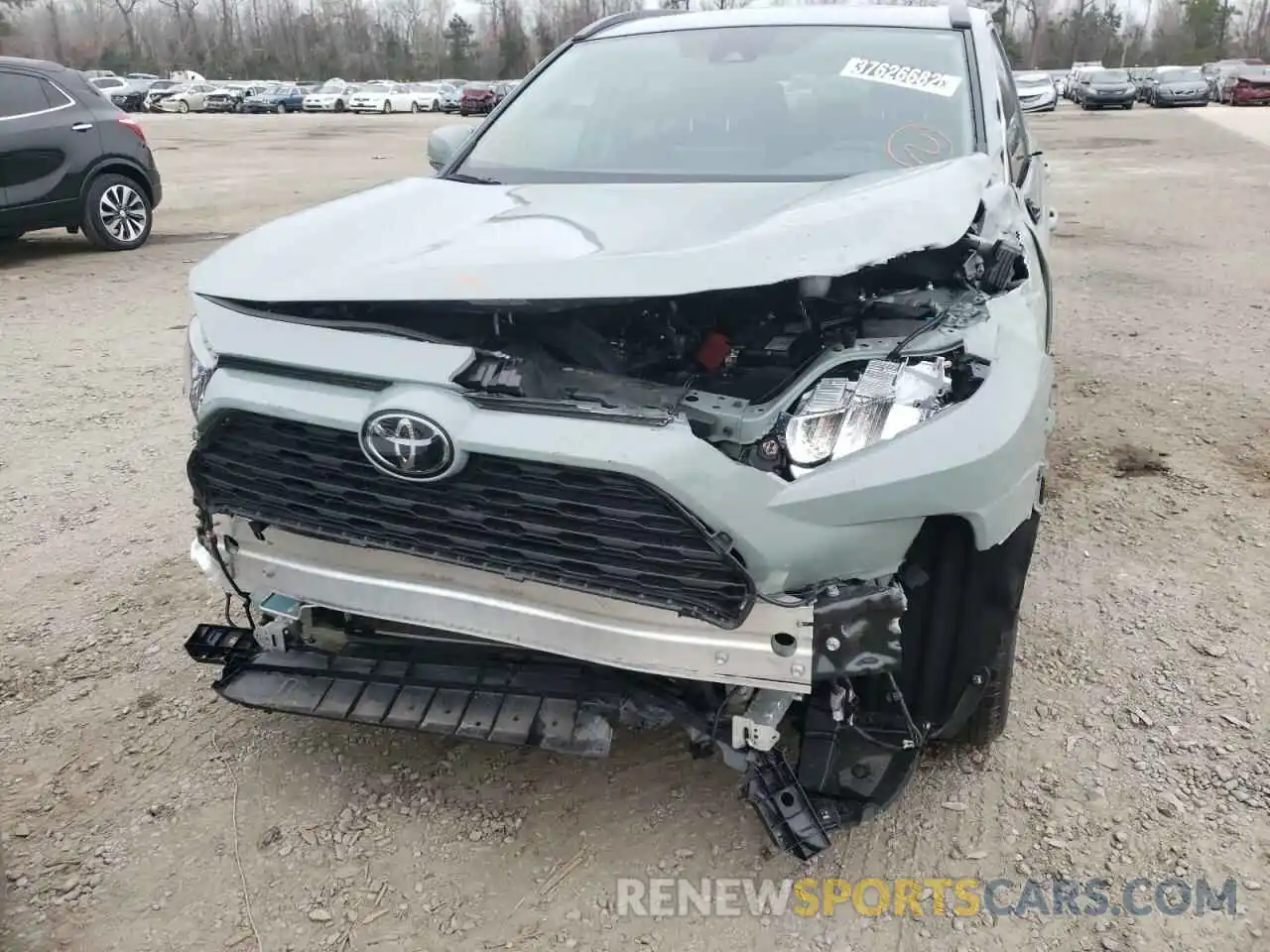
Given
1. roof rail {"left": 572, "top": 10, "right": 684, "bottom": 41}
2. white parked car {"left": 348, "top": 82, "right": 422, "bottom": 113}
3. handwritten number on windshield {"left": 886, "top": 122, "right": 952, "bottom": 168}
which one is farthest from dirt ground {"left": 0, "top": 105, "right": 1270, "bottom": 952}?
white parked car {"left": 348, "top": 82, "right": 422, "bottom": 113}

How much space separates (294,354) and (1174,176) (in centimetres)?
1461

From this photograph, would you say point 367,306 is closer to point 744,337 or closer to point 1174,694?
point 744,337

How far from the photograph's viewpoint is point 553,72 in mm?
3891

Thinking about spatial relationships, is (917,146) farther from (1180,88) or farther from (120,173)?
(1180,88)

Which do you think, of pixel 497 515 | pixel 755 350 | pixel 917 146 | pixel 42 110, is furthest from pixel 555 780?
pixel 42 110

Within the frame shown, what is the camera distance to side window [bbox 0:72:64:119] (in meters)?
8.16

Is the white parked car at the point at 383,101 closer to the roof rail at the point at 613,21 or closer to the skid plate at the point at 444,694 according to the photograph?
the roof rail at the point at 613,21

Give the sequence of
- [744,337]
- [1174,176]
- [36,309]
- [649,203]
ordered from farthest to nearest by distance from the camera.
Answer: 1. [1174,176]
2. [36,309]
3. [649,203]
4. [744,337]

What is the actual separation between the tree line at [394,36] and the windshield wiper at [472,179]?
217 feet

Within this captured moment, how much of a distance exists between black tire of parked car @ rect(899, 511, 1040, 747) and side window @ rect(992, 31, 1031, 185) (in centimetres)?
154

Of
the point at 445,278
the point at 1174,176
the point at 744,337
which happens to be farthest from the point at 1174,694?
the point at 1174,176

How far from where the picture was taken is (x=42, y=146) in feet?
27.0

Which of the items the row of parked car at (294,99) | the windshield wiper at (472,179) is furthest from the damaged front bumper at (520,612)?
the row of parked car at (294,99)

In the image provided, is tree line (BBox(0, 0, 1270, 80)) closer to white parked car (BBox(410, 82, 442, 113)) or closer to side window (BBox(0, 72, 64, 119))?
white parked car (BBox(410, 82, 442, 113))
